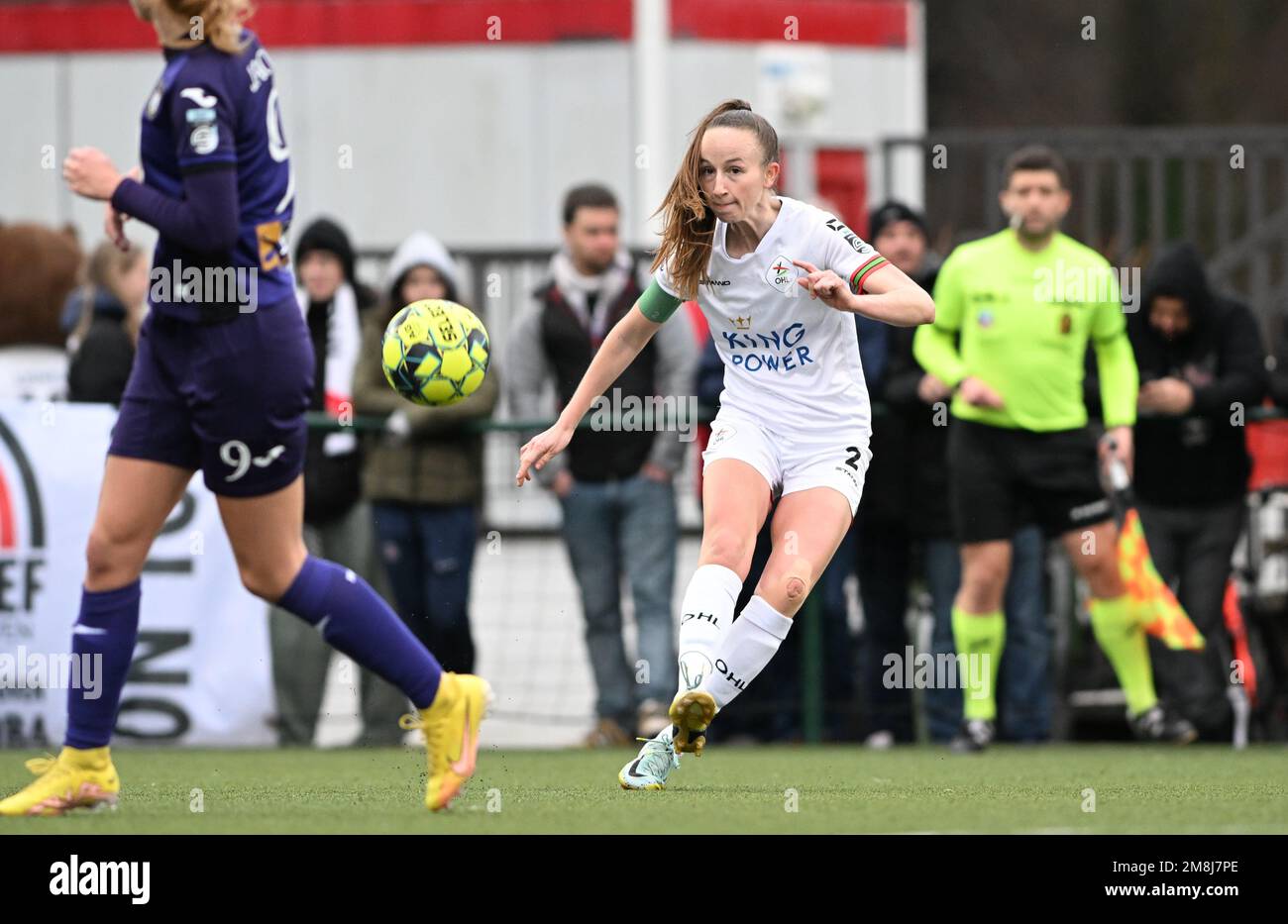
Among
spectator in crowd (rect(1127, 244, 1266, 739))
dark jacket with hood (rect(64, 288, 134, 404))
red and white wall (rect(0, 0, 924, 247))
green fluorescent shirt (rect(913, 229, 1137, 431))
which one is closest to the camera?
green fluorescent shirt (rect(913, 229, 1137, 431))

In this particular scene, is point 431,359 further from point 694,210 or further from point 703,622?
point 703,622

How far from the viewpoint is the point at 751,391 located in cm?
764

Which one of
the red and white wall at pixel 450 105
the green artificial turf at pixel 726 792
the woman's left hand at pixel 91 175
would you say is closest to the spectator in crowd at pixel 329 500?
the green artificial turf at pixel 726 792

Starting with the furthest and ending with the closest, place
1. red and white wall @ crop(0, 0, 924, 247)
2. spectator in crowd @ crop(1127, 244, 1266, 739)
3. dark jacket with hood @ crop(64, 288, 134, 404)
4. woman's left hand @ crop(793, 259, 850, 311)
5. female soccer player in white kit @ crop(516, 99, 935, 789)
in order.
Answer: red and white wall @ crop(0, 0, 924, 247) < dark jacket with hood @ crop(64, 288, 134, 404) < spectator in crowd @ crop(1127, 244, 1266, 739) < female soccer player in white kit @ crop(516, 99, 935, 789) < woman's left hand @ crop(793, 259, 850, 311)

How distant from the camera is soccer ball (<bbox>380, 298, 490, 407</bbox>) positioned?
24.5ft

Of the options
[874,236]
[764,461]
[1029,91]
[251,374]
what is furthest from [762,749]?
[1029,91]

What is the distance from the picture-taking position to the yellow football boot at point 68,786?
690 centimetres

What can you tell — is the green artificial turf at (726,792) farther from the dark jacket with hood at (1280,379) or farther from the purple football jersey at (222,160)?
the dark jacket with hood at (1280,379)

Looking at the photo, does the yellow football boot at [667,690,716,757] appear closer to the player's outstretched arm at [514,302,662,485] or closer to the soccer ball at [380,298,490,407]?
the player's outstretched arm at [514,302,662,485]

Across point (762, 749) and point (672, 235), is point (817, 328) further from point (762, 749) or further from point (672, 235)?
point (762, 749)

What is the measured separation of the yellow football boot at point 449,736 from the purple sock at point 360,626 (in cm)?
4

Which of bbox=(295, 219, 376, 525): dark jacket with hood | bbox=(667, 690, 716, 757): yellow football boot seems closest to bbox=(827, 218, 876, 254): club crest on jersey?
bbox=(667, 690, 716, 757): yellow football boot

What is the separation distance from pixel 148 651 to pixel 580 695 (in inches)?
80.8

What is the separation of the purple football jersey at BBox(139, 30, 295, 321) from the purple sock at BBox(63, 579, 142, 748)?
2.90 feet
